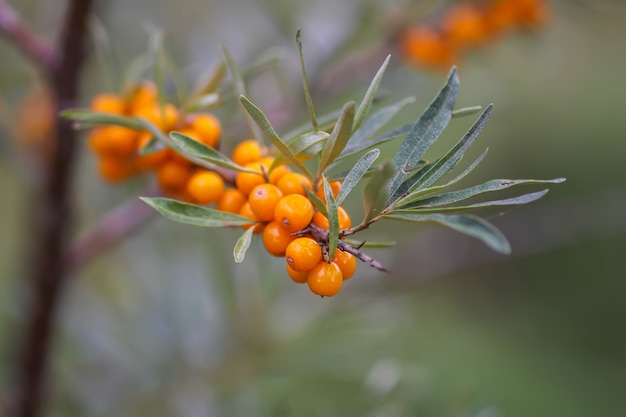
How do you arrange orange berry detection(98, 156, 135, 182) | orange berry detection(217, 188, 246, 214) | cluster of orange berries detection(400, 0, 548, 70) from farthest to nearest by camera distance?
cluster of orange berries detection(400, 0, 548, 70) → orange berry detection(98, 156, 135, 182) → orange berry detection(217, 188, 246, 214)

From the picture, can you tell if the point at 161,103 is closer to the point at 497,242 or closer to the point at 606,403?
the point at 497,242

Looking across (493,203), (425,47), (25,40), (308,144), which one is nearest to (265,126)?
(308,144)

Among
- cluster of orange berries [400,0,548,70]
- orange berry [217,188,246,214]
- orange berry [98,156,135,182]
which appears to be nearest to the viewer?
orange berry [217,188,246,214]

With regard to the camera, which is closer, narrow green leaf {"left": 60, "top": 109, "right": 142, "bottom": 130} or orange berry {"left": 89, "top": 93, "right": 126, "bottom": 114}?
narrow green leaf {"left": 60, "top": 109, "right": 142, "bottom": 130}

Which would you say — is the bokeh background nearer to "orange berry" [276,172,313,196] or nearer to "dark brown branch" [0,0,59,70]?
"dark brown branch" [0,0,59,70]

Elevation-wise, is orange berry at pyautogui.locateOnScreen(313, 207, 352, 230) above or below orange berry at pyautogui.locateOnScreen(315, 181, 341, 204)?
below

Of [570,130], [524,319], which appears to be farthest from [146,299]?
[570,130]

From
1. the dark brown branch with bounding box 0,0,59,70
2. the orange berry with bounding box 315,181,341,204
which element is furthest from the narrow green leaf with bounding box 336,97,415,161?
the dark brown branch with bounding box 0,0,59,70

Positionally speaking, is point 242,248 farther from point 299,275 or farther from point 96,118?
point 96,118
